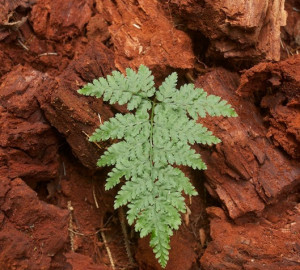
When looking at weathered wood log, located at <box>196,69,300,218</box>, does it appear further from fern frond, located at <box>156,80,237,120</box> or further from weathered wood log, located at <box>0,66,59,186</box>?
weathered wood log, located at <box>0,66,59,186</box>

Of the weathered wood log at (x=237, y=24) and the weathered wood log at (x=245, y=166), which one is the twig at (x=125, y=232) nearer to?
the weathered wood log at (x=245, y=166)

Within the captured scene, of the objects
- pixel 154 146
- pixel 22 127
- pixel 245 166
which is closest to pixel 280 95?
pixel 245 166

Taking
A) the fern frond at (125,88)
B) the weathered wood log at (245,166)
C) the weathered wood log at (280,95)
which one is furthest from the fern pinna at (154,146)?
the weathered wood log at (280,95)

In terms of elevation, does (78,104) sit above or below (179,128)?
below

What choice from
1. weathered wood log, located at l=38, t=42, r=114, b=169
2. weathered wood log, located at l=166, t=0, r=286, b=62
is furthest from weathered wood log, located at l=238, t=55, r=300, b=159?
weathered wood log, located at l=38, t=42, r=114, b=169

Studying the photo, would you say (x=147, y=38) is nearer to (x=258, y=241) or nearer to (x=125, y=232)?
(x=125, y=232)

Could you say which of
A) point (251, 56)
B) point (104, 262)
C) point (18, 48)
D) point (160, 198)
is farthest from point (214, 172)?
point (18, 48)
